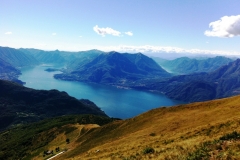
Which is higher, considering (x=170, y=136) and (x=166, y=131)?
(x=170, y=136)

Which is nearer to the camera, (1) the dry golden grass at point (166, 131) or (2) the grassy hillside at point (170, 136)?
(2) the grassy hillside at point (170, 136)

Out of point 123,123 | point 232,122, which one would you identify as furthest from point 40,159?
point 232,122

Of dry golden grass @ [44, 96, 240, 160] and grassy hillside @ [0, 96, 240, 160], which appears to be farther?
dry golden grass @ [44, 96, 240, 160]

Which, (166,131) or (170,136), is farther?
(166,131)

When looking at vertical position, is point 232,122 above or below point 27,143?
above

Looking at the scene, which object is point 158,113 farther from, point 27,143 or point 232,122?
point 27,143
